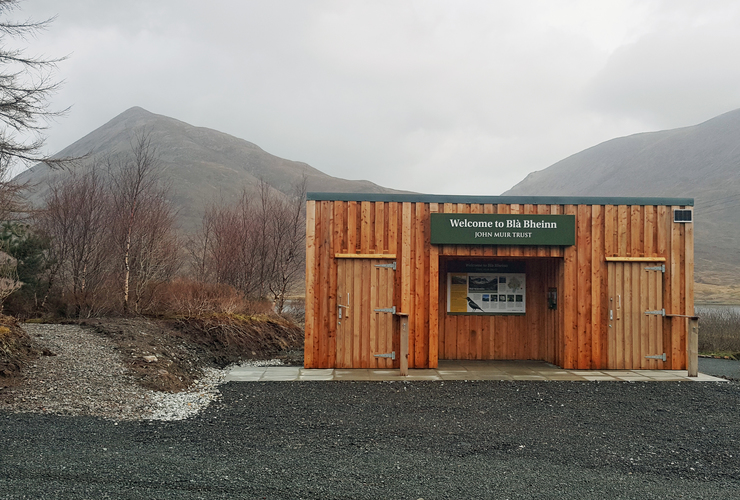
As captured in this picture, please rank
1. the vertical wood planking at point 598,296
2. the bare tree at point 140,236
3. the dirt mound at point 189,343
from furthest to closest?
the bare tree at point 140,236 < the vertical wood planking at point 598,296 < the dirt mound at point 189,343

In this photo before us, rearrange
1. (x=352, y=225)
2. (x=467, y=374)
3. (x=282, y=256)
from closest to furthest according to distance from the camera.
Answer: (x=467, y=374)
(x=352, y=225)
(x=282, y=256)

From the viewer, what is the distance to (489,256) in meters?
10.3

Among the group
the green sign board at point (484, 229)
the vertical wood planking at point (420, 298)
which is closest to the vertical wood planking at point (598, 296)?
the green sign board at point (484, 229)

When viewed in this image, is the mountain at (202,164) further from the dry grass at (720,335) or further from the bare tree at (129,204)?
the dry grass at (720,335)

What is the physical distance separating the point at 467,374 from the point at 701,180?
170 meters

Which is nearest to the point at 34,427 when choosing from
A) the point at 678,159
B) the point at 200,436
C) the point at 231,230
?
the point at 200,436

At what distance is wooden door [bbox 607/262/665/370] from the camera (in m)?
10.4

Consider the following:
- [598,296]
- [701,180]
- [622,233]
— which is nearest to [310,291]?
[598,296]

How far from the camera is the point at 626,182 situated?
170625mm

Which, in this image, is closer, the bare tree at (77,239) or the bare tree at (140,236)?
the bare tree at (140,236)

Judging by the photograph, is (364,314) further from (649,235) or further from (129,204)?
(129,204)

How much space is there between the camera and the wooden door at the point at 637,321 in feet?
34.1

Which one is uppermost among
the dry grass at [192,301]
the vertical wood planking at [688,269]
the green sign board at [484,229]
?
the green sign board at [484,229]

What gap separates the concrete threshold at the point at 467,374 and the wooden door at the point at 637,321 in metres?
0.24
